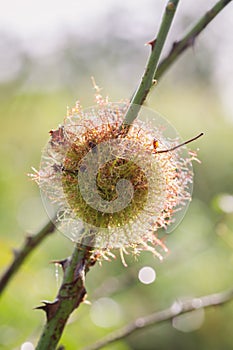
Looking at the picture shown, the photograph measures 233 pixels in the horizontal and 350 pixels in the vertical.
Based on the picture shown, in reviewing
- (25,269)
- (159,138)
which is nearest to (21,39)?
(25,269)

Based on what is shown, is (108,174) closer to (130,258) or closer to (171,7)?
(171,7)

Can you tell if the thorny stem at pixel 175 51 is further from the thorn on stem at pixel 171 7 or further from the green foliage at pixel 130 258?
the green foliage at pixel 130 258

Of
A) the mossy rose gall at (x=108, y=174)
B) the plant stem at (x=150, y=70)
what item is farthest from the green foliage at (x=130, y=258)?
the plant stem at (x=150, y=70)

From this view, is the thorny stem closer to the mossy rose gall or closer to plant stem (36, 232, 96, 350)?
the mossy rose gall

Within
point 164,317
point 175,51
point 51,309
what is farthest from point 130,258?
point 51,309

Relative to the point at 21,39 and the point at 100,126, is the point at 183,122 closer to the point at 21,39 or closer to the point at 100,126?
the point at 21,39
